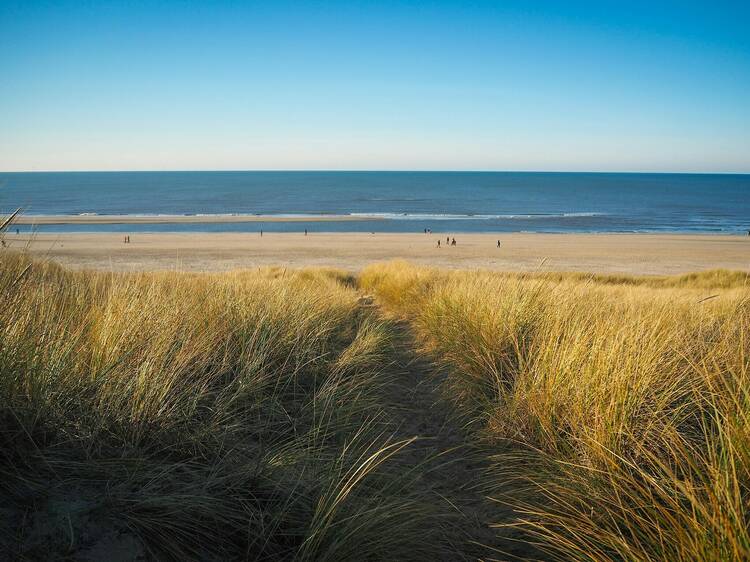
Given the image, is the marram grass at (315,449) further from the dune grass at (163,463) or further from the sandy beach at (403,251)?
the sandy beach at (403,251)

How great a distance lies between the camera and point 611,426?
120 inches

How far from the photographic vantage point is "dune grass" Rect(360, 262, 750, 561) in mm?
2154

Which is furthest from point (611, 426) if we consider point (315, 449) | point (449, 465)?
point (315, 449)

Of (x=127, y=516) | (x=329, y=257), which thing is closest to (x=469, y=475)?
(x=127, y=516)

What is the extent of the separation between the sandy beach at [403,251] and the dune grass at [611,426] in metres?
19.8

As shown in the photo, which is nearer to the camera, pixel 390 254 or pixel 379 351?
pixel 379 351

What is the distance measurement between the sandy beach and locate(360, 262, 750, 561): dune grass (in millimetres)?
19810

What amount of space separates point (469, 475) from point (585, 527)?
1061 millimetres

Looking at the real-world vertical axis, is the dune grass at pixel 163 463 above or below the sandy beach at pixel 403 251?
above

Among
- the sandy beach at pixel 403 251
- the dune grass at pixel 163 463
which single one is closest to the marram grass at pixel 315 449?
the dune grass at pixel 163 463

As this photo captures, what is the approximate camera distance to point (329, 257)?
33.0m

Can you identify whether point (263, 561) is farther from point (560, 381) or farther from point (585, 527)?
point (560, 381)

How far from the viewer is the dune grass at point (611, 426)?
2.15 m

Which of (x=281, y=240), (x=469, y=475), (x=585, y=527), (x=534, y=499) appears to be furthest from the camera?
(x=281, y=240)
